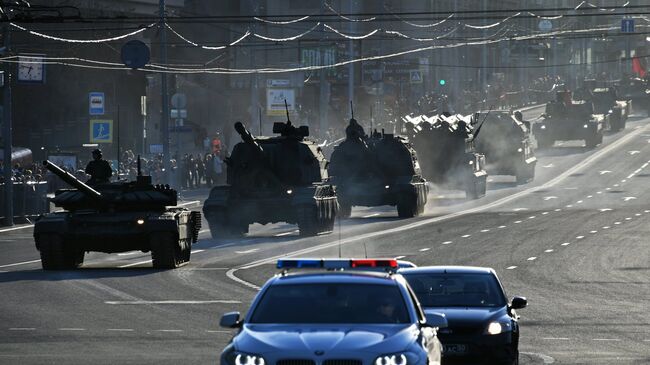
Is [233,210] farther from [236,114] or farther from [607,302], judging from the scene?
[236,114]

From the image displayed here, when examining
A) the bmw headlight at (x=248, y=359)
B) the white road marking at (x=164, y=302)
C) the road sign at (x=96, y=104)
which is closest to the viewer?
the bmw headlight at (x=248, y=359)

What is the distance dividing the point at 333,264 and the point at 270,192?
30186 millimetres

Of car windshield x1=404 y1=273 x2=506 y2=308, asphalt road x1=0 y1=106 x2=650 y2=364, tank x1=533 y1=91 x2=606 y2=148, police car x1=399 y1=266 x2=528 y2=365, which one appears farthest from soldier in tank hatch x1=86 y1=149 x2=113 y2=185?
tank x1=533 y1=91 x2=606 y2=148

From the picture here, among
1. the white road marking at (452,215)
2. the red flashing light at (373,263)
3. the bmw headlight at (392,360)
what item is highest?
the red flashing light at (373,263)

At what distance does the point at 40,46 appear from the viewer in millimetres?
86688

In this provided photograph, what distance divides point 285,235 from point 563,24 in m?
138

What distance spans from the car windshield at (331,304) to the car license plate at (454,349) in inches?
144

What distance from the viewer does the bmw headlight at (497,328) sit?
58.6 feet

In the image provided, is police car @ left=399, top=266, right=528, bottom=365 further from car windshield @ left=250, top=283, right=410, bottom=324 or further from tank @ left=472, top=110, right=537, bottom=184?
tank @ left=472, top=110, right=537, bottom=184

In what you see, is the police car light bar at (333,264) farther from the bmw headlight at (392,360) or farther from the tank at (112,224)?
the tank at (112,224)

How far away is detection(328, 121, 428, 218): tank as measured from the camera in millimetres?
54062

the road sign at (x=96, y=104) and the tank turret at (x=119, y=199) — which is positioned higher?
the road sign at (x=96, y=104)

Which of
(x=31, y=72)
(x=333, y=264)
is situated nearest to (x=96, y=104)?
(x=31, y=72)

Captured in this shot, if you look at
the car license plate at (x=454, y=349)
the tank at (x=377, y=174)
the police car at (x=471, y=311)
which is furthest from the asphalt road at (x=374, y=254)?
the car license plate at (x=454, y=349)
